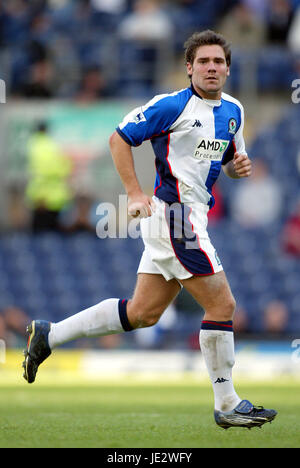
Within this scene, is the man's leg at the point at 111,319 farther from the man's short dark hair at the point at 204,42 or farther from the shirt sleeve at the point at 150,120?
the man's short dark hair at the point at 204,42

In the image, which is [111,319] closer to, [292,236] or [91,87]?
[292,236]

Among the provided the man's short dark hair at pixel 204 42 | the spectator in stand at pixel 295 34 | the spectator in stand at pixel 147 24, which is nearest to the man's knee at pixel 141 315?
the man's short dark hair at pixel 204 42

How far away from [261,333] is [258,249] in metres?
1.93

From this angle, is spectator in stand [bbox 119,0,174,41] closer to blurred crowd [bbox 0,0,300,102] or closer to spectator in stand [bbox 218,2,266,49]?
blurred crowd [bbox 0,0,300,102]

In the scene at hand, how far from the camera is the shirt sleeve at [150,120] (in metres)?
6.26

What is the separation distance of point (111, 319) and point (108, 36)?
12.1m

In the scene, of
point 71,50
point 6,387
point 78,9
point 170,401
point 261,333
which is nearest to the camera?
point 170,401

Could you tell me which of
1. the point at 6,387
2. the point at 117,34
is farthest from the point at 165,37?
the point at 6,387

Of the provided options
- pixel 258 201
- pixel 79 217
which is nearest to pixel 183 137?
pixel 258 201

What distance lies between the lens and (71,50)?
707 inches

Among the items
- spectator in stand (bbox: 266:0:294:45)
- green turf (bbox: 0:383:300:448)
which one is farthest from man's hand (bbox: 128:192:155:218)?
spectator in stand (bbox: 266:0:294:45)

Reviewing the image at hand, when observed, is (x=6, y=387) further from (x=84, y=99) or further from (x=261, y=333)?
(x=84, y=99)

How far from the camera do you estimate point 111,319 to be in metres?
6.54

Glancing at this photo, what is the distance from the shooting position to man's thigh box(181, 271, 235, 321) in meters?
6.27
